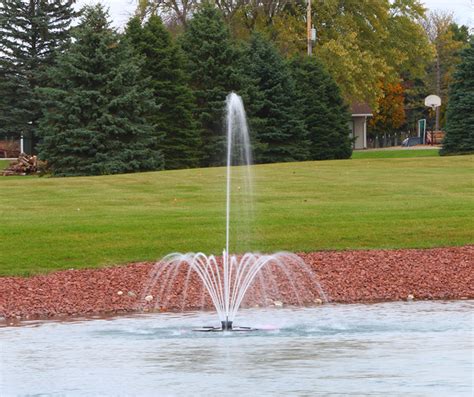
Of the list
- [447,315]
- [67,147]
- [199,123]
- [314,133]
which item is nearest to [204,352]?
[447,315]

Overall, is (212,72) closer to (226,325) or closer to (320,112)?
(320,112)

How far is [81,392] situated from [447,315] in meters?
6.08

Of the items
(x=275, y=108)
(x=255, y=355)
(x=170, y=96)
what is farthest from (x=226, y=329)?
(x=275, y=108)

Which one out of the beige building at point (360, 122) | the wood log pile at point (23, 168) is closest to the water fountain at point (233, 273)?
the wood log pile at point (23, 168)

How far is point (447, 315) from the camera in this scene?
1385 cm

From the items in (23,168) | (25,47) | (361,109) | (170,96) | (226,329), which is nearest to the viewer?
(226,329)

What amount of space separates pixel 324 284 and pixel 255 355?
5.02 meters

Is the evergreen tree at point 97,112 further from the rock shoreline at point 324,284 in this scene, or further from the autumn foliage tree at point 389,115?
the autumn foliage tree at point 389,115

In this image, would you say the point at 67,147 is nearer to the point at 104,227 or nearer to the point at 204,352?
the point at 104,227

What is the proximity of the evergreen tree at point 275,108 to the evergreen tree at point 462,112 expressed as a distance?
8265 millimetres

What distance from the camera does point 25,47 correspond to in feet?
190

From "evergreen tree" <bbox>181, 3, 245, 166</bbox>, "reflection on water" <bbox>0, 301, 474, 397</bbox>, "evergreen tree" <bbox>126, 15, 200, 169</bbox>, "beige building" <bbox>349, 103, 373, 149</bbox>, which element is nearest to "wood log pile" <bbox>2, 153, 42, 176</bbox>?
"evergreen tree" <bbox>126, 15, 200, 169</bbox>

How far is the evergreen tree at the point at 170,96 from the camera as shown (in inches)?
1671

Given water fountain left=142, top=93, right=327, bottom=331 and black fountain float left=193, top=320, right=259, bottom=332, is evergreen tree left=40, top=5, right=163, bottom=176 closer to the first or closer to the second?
water fountain left=142, top=93, right=327, bottom=331
